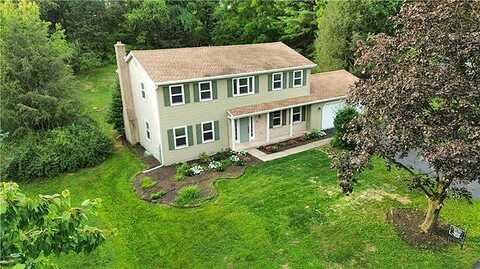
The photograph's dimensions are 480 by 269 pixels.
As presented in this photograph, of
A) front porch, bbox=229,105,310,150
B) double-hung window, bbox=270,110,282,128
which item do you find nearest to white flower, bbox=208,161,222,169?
front porch, bbox=229,105,310,150

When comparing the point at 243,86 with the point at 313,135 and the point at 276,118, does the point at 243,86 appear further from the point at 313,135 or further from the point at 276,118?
A: the point at 313,135

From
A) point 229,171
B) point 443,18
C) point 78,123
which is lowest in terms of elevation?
point 229,171

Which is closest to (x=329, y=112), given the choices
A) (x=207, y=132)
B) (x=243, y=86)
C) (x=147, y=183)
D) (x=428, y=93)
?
(x=243, y=86)

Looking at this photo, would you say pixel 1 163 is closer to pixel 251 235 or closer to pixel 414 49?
pixel 251 235

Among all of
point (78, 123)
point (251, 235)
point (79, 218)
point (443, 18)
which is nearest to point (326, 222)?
point (251, 235)

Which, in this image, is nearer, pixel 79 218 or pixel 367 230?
pixel 79 218
